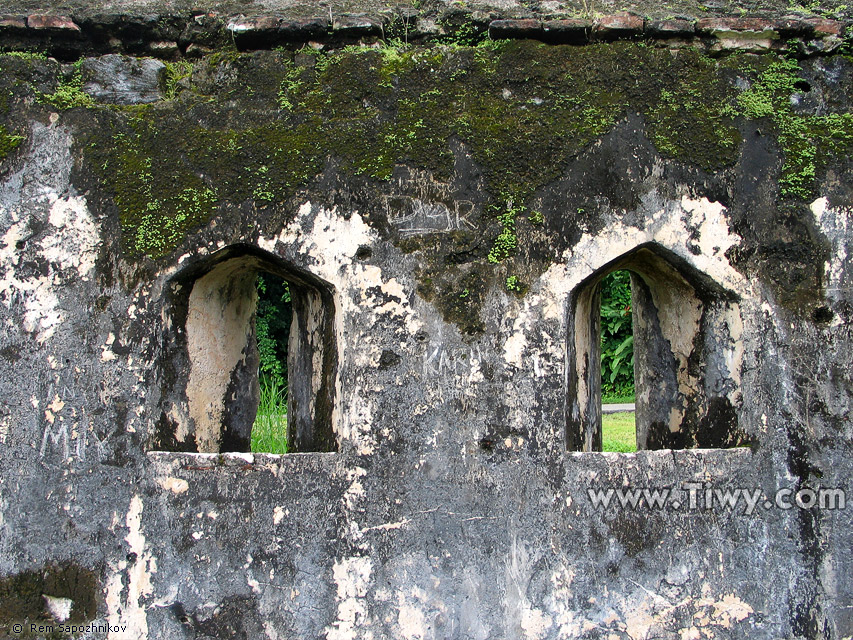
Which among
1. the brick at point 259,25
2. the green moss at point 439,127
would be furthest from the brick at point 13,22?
the brick at point 259,25

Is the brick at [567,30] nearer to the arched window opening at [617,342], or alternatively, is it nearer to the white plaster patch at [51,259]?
the white plaster patch at [51,259]

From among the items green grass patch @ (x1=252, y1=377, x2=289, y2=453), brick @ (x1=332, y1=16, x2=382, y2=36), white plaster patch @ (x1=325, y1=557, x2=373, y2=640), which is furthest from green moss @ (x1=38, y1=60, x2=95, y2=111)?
green grass patch @ (x1=252, y1=377, x2=289, y2=453)

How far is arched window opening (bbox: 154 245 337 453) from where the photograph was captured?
9.14ft

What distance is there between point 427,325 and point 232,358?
1006 millimetres

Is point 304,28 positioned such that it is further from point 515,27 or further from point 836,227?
point 836,227

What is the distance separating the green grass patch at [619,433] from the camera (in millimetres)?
5850

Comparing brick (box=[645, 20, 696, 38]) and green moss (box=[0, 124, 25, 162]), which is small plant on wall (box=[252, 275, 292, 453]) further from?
brick (box=[645, 20, 696, 38])

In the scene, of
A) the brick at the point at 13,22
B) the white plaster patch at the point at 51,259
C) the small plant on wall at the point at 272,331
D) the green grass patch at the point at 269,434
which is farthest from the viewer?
the small plant on wall at the point at 272,331

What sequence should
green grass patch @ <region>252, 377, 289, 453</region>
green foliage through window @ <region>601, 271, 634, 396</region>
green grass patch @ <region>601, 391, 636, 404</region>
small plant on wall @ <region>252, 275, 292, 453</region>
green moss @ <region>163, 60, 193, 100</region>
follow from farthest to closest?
green foliage through window @ <region>601, 271, 634, 396</region> < green grass patch @ <region>601, 391, 636, 404</region> < small plant on wall @ <region>252, 275, 292, 453</region> < green grass patch @ <region>252, 377, 289, 453</region> < green moss @ <region>163, 60, 193, 100</region>

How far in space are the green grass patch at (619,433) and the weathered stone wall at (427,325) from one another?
78.0 inches

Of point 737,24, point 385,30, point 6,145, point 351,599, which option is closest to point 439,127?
point 385,30

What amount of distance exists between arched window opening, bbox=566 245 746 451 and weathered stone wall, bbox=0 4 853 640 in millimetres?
25

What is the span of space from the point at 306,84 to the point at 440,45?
60cm

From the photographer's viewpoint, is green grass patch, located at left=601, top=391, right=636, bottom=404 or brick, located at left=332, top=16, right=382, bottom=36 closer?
brick, located at left=332, top=16, right=382, bottom=36
